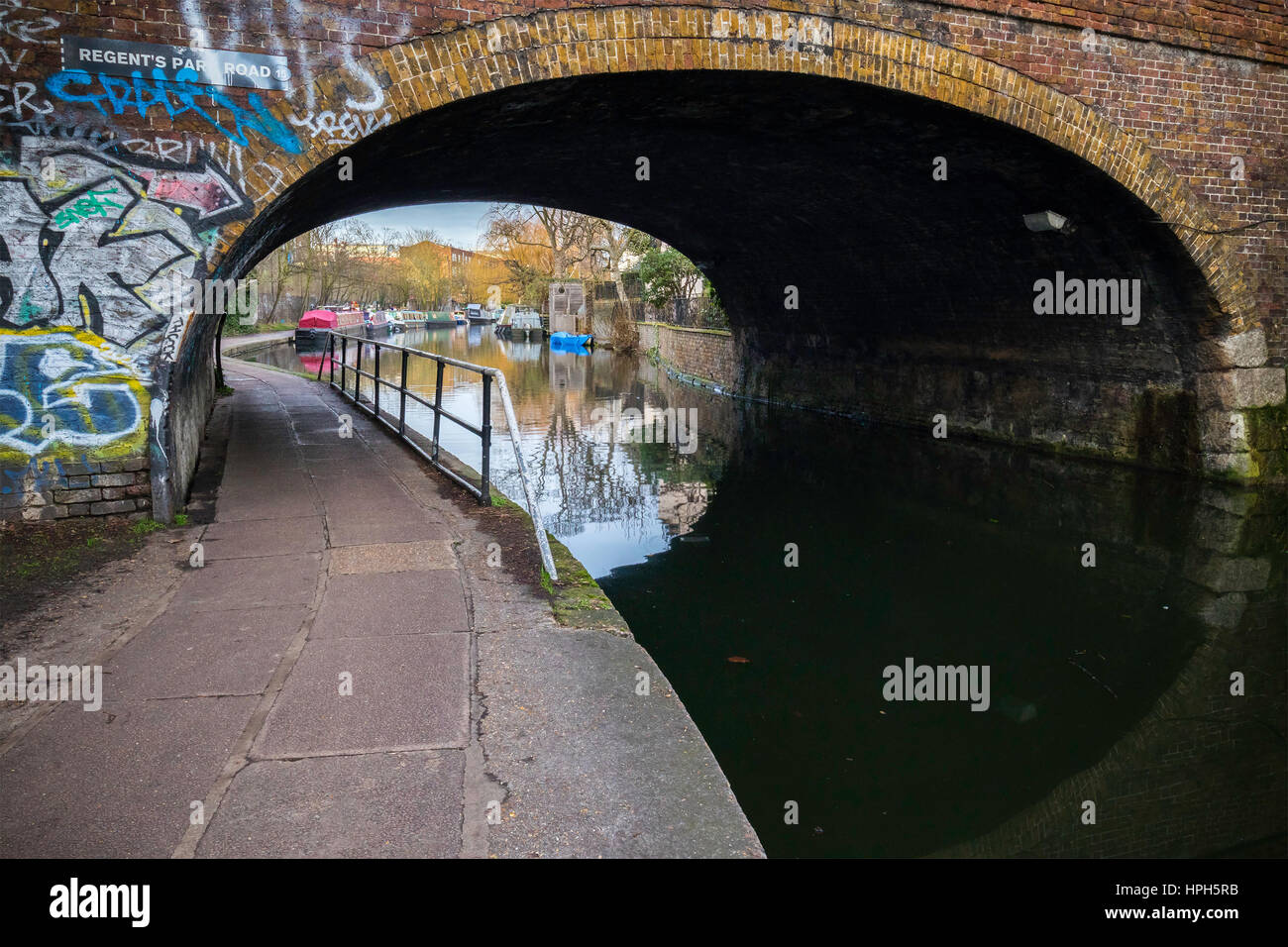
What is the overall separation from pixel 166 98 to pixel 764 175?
6.89m

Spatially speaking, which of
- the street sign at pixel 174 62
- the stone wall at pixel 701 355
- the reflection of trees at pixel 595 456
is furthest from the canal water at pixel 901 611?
the stone wall at pixel 701 355

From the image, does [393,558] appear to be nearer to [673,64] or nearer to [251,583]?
[251,583]

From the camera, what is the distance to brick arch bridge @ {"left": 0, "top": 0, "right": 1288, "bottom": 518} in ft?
17.6

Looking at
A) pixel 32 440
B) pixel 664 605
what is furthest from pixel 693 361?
pixel 32 440

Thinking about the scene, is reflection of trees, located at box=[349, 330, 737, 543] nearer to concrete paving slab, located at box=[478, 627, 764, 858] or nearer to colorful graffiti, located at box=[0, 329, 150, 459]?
colorful graffiti, located at box=[0, 329, 150, 459]

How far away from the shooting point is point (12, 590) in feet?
14.5

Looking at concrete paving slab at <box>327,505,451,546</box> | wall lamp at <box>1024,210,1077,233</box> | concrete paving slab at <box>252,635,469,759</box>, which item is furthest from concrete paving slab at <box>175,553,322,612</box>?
wall lamp at <box>1024,210,1077,233</box>

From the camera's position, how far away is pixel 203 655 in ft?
12.1

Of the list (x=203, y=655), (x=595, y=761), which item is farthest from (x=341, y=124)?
(x=595, y=761)

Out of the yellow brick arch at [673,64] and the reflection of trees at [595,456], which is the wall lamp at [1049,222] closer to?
the yellow brick arch at [673,64]

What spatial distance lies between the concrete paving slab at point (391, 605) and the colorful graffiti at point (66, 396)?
6.57 ft

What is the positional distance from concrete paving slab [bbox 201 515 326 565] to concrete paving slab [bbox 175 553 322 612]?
5.5 inches
